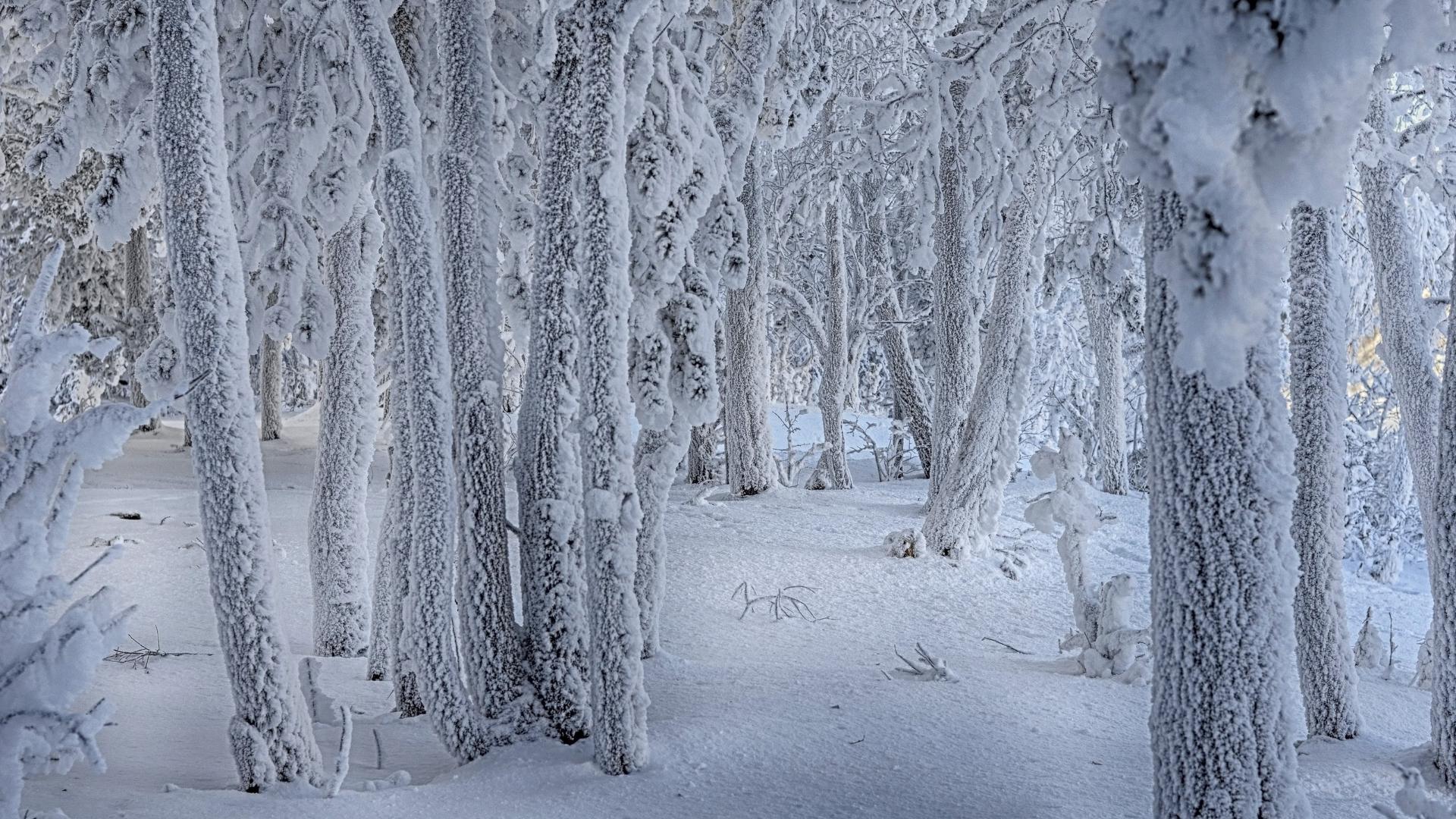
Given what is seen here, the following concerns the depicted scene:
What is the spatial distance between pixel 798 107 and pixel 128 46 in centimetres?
379

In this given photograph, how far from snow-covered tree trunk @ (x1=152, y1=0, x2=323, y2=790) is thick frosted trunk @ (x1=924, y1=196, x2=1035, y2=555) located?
605cm

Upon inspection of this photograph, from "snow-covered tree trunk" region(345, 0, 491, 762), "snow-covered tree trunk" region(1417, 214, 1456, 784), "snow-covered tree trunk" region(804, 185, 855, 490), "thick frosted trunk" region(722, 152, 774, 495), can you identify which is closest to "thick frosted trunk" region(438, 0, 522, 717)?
"snow-covered tree trunk" region(345, 0, 491, 762)

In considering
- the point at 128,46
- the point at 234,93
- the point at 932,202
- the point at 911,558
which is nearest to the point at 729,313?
the point at 911,558

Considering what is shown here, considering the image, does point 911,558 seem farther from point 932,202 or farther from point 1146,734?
point 1146,734

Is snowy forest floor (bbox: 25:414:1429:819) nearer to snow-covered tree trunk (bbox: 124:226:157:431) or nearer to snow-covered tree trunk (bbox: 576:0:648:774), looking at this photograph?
snow-covered tree trunk (bbox: 576:0:648:774)

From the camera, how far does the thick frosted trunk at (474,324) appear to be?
14.3 ft

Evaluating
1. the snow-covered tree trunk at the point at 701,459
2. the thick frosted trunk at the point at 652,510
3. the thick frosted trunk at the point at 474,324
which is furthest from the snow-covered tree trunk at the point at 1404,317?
the snow-covered tree trunk at the point at 701,459

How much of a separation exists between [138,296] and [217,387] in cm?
1328

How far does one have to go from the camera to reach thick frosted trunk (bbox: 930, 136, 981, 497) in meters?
9.44

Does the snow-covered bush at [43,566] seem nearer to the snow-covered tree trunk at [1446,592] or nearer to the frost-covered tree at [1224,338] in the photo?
the frost-covered tree at [1224,338]

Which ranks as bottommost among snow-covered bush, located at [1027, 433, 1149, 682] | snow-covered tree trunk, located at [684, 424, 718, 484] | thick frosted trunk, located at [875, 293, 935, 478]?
snow-covered bush, located at [1027, 433, 1149, 682]

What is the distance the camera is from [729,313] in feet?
36.3

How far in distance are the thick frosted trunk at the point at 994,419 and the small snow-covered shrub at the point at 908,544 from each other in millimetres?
229

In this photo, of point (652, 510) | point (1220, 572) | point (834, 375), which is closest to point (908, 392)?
point (834, 375)
